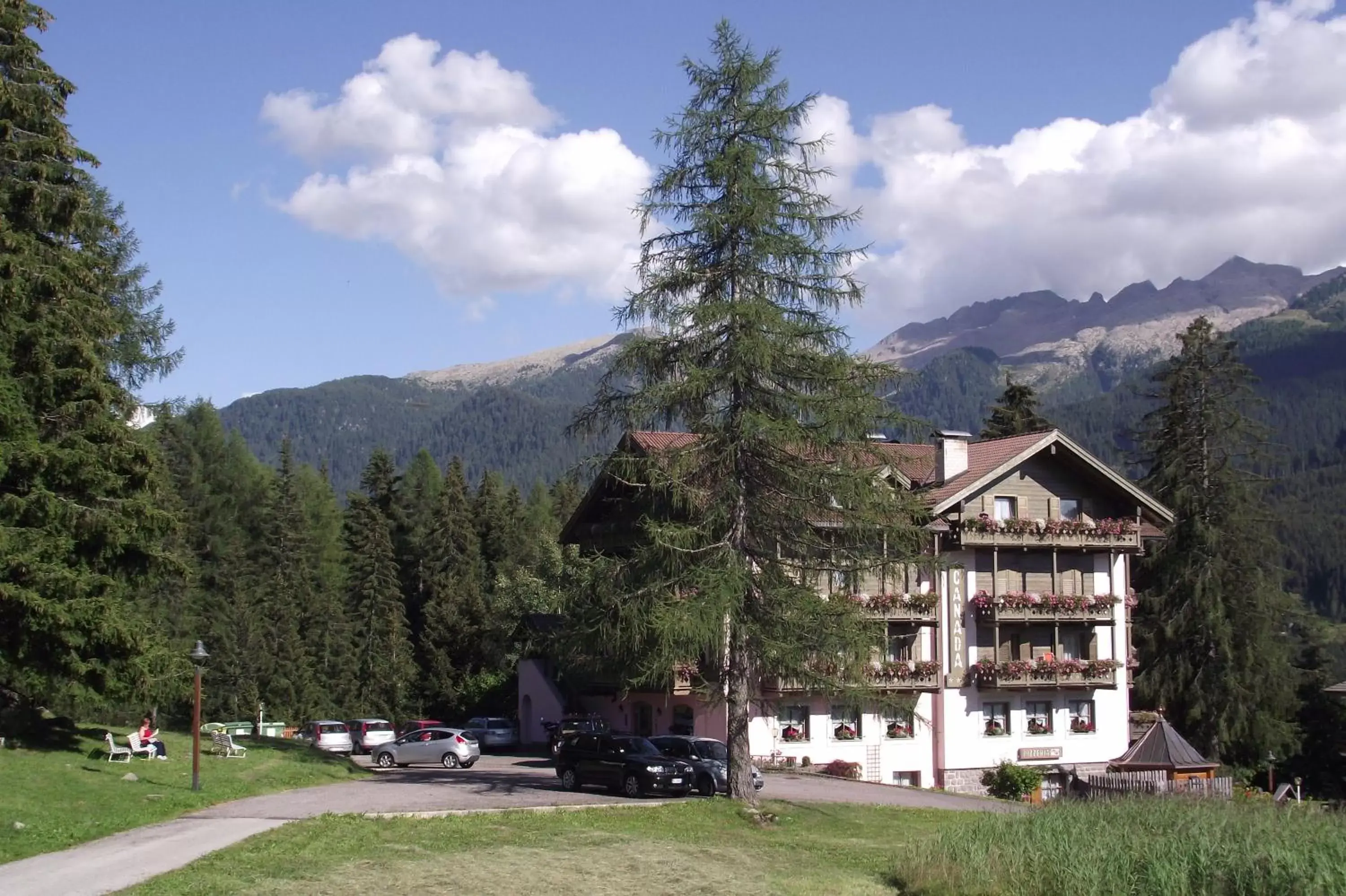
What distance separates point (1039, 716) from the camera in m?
46.8

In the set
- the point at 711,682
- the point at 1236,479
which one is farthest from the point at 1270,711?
the point at 711,682

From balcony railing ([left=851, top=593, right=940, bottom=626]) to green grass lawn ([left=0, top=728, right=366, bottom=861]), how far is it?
1648 cm

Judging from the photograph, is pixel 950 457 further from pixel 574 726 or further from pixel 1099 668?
pixel 574 726

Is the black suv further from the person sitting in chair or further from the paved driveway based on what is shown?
the person sitting in chair

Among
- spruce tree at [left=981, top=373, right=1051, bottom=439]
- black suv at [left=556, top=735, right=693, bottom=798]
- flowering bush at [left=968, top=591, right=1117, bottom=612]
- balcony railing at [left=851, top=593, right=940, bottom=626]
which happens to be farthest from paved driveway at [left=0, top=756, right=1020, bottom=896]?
spruce tree at [left=981, top=373, right=1051, bottom=439]

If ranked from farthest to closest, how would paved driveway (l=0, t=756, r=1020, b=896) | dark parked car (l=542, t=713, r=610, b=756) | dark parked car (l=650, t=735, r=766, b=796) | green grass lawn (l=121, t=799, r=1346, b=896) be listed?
dark parked car (l=542, t=713, r=610, b=756) < dark parked car (l=650, t=735, r=766, b=796) < paved driveway (l=0, t=756, r=1020, b=896) < green grass lawn (l=121, t=799, r=1346, b=896)

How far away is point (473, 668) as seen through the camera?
74438 millimetres

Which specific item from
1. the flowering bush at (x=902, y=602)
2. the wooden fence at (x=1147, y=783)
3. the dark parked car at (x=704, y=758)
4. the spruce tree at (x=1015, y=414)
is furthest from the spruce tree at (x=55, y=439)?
the spruce tree at (x=1015, y=414)

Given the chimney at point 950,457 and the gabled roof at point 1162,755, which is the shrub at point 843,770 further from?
the chimney at point 950,457

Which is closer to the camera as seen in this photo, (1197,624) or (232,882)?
(232,882)

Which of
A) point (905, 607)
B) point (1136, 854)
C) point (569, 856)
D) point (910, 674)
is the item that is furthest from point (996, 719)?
point (569, 856)

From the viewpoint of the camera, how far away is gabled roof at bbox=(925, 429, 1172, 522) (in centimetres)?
4412

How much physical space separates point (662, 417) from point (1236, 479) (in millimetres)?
35737

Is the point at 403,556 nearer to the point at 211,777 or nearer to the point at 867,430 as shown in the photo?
the point at 211,777
